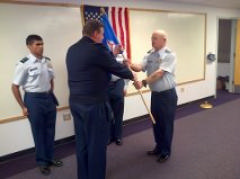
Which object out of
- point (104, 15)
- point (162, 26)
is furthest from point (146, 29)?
point (104, 15)

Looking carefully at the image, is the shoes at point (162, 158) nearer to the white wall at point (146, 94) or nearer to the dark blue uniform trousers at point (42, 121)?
the dark blue uniform trousers at point (42, 121)

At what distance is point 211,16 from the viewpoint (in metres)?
5.71

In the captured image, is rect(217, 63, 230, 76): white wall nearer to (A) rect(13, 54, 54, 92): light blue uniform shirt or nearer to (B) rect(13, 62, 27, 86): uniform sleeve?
(A) rect(13, 54, 54, 92): light blue uniform shirt

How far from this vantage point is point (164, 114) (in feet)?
9.46

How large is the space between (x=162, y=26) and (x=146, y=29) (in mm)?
428

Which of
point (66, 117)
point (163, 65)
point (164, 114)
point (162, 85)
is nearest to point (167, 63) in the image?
point (163, 65)

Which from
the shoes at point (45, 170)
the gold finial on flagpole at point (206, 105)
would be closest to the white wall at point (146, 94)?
the gold finial on flagpole at point (206, 105)

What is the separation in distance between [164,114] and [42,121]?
4.53ft

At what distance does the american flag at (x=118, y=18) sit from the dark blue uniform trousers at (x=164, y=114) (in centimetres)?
143

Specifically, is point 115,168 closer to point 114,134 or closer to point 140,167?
point 140,167

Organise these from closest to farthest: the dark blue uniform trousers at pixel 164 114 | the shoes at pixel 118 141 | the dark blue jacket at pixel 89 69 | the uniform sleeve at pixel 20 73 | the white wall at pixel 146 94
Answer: the dark blue jacket at pixel 89 69
the uniform sleeve at pixel 20 73
the dark blue uniform trousers at pixel 164 114
the white wall at pixel 146 94
the shoes at pixel 118 141

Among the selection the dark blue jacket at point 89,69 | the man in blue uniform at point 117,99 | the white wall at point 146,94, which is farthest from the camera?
the man in blue uniform at point 117,99

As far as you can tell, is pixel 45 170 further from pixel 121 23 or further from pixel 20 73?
pixel 121 23

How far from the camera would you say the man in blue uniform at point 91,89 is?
2.05 metres
